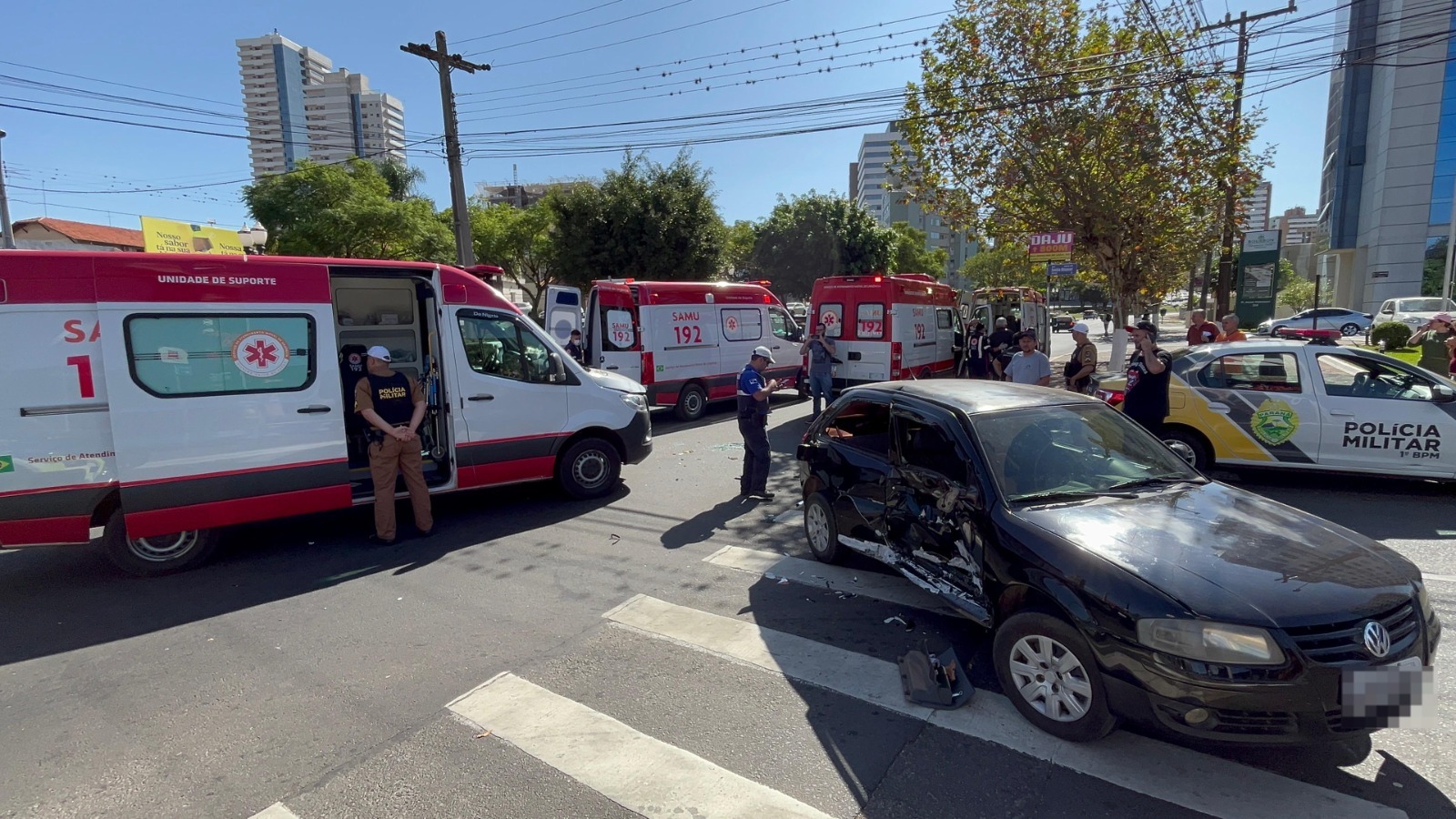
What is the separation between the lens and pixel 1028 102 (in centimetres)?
1383

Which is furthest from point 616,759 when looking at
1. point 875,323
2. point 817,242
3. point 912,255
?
point 912,255

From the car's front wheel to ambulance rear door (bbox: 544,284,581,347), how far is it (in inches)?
452

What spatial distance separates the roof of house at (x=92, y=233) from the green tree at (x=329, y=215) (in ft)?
89.4

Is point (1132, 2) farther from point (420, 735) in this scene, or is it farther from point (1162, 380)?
point (420, 735)

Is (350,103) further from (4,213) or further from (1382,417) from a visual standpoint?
(1382,417)

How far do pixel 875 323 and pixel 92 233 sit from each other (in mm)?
61911

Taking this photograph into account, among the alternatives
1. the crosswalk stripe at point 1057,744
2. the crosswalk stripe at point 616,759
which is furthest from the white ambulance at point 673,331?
the crosswalk stripe at point 616,759

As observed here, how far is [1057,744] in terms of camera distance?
3254mm

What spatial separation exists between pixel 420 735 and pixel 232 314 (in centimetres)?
408

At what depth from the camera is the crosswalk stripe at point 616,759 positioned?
2.94 m

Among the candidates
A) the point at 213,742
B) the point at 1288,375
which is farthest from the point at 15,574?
the point at 1288,375

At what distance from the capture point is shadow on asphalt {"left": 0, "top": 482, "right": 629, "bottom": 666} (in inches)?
193

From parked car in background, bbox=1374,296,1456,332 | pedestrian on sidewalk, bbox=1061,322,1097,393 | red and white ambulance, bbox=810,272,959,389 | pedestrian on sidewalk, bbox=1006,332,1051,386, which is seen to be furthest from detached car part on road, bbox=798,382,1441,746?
parked car in background, bbox=1374,296,1456,332

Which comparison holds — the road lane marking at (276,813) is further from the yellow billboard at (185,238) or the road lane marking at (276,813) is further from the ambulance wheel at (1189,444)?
the yellow billboard at (185,238)
